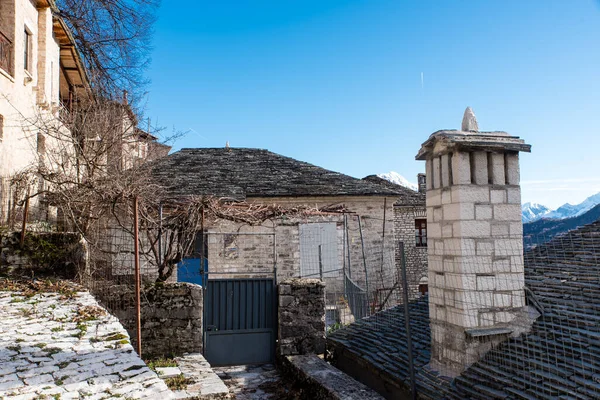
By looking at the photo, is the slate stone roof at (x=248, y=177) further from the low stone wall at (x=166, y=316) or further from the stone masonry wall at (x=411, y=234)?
the low stone wall at (x=166, y=316)

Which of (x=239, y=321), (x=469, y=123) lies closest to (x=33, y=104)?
(x=239, y=321)

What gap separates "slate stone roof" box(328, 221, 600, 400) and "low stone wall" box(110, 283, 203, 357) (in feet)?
10.7

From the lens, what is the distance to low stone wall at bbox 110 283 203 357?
727 cm

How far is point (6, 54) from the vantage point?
31.7 ft

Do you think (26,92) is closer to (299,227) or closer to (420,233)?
(299,227)

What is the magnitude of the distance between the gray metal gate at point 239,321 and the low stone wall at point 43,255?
2212 mm

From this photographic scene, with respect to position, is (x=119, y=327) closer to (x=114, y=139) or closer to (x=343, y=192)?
(x=114, y=139)

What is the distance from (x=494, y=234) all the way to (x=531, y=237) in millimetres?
297

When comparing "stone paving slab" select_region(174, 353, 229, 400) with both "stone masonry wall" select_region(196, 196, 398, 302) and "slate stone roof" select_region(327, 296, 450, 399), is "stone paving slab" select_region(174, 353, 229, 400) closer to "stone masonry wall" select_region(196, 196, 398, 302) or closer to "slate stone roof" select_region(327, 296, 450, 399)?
"slate stone roof" select_region(327, 296, 450, 399)

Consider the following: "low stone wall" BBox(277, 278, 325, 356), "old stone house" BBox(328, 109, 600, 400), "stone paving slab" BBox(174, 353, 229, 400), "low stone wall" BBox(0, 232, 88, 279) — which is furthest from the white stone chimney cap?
"low stone wall" BBox(0, 232, 88, 279)

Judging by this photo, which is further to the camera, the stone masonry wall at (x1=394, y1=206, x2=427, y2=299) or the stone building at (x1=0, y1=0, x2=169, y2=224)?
the stone masonry wall at (x1=394, y1=206, x2=427, y2=299)

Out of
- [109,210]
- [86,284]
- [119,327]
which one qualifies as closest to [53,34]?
[109,210]

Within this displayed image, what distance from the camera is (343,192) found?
14.4 meters

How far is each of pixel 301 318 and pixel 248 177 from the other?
815 centimetres
